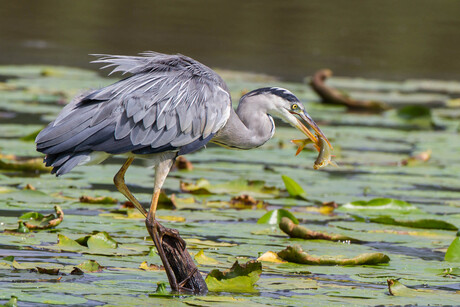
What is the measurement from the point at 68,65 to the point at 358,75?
5707mm

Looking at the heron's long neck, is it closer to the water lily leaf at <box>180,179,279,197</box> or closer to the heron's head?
the heron's head

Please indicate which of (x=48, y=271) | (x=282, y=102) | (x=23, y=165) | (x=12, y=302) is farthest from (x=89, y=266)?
(x=23, y=165)

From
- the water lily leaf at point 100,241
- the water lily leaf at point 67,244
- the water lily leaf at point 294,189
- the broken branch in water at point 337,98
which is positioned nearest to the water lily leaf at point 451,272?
the water lily leaf at point 294,189

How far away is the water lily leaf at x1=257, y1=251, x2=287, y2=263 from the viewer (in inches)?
228

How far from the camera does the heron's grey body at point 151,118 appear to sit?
5.35 m

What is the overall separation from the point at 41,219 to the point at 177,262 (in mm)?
1408

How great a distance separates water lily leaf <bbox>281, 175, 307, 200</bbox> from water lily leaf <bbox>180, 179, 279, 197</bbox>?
30 centimetres

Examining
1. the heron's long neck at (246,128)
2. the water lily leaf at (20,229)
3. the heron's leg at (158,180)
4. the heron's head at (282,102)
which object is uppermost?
the heron's head at (282,102)

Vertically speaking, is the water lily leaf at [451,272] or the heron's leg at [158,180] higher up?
the heron's leg at [158,180]

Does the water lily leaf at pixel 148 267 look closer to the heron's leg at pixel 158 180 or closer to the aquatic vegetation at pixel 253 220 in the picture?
the aquatic vegetation at pixel 253 220

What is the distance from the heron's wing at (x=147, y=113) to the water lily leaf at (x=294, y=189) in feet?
6.00

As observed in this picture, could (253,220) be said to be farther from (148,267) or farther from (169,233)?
(169,233)

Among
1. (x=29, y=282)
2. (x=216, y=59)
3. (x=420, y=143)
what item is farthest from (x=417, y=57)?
(x=29, y=282)

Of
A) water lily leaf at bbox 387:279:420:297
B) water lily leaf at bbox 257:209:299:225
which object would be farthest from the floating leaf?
water lily leaf at bbox 387:279:420:297
